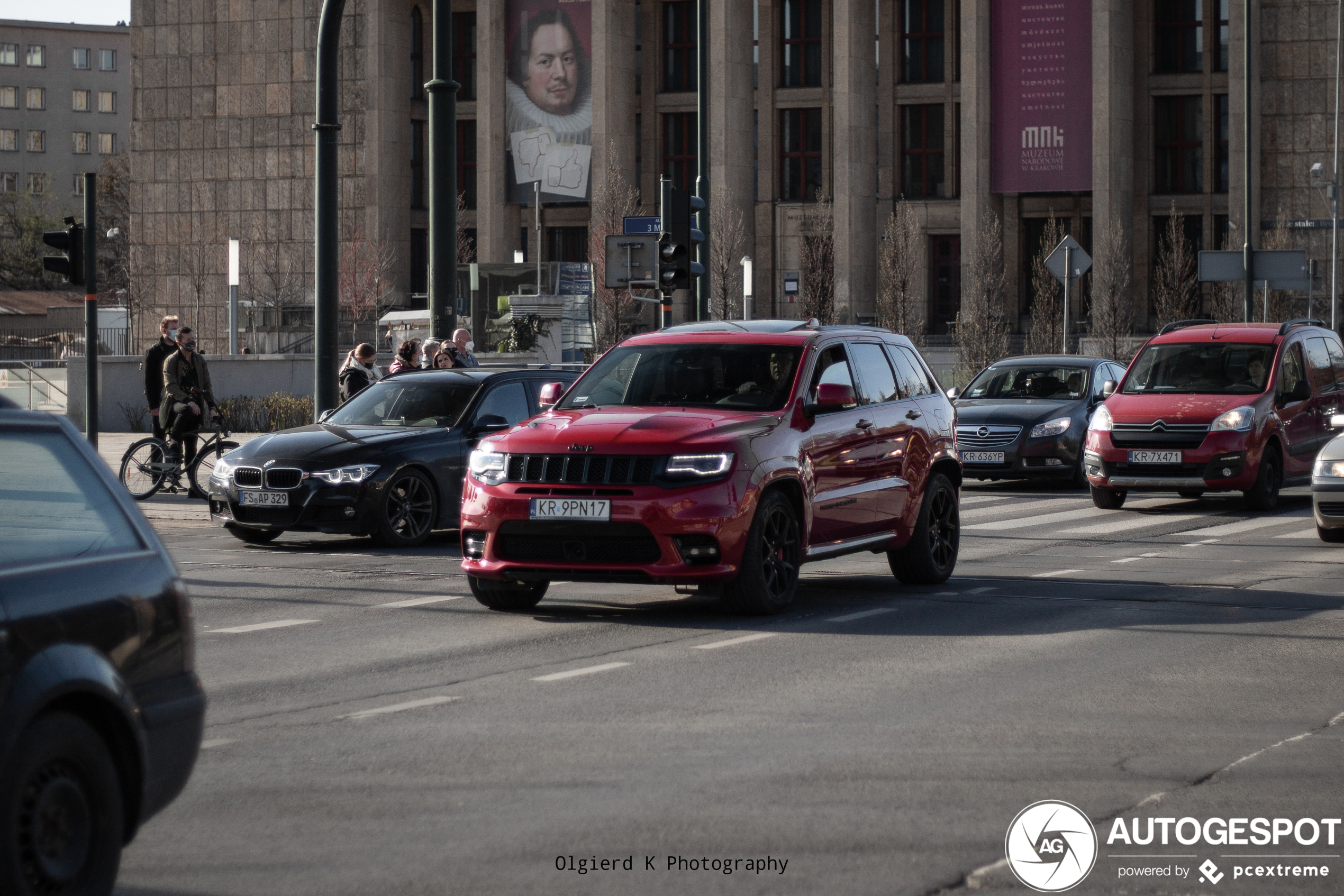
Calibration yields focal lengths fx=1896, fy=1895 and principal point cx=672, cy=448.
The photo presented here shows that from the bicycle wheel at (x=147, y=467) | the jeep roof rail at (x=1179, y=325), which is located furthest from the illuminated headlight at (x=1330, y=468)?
the bicycle wheel at (x=147, y=467)

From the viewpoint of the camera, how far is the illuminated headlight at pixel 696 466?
35.1 feet

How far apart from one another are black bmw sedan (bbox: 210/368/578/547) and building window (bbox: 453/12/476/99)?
6641cm

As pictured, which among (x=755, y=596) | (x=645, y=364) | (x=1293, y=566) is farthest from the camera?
(x=1293, y=566)

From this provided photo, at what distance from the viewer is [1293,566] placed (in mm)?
14609

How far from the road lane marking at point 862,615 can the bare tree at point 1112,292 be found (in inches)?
1882

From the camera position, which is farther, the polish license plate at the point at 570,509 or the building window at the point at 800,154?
the building window at the point at 800,154

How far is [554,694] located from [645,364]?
4.10 metres

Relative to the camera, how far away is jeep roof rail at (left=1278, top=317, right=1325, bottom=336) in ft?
69.7

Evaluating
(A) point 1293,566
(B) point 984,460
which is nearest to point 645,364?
(A) point 1293,566

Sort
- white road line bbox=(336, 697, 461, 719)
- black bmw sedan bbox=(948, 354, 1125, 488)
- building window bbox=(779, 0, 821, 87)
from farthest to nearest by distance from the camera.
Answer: building window bbox=(779, 0, 821, 87)
black bmw sedan bbox=(948, 354, 1125, 488)
white road line bbox=(336, 697, 461, 719)

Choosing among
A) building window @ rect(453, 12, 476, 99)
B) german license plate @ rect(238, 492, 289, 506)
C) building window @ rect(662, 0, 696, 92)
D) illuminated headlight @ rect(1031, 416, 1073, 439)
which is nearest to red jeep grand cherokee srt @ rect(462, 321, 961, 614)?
german license plate @ rect(238, 492, 289, 506)

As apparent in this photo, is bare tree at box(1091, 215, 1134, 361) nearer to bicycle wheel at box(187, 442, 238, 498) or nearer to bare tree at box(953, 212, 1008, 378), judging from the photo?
bare tree at box(953, 212, 1008, 378)

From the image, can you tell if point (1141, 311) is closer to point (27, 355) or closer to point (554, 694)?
point (27, 355)

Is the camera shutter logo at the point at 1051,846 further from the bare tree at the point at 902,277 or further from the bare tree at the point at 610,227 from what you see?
the bare tree at the point at 902,277
